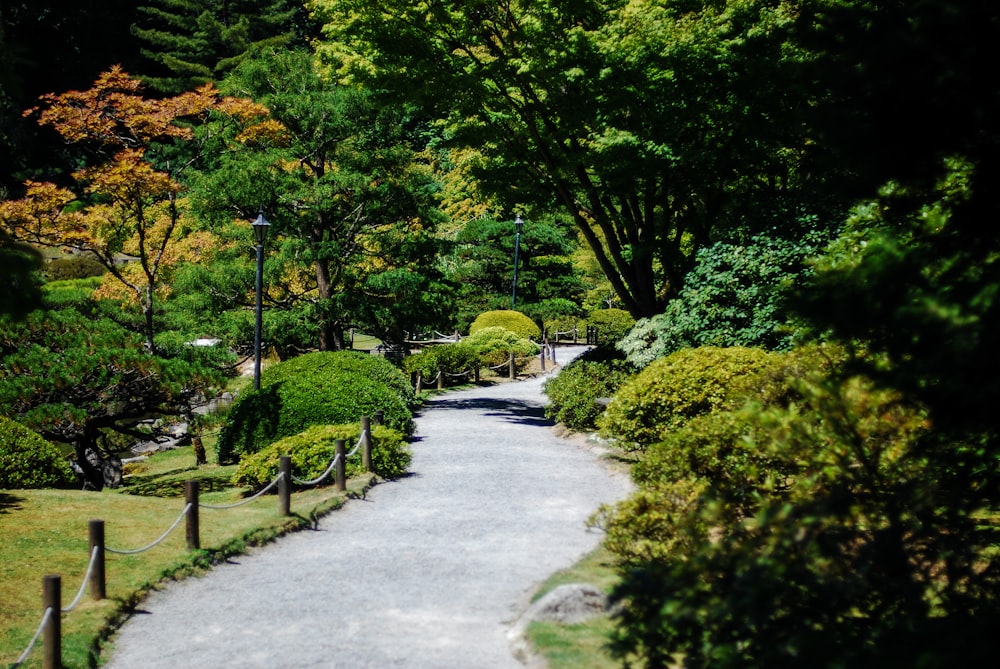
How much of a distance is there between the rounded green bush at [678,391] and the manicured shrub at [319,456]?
11.6 ft

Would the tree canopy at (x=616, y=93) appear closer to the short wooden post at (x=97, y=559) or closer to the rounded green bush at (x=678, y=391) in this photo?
the rounded green bush at (x=678, y=391)

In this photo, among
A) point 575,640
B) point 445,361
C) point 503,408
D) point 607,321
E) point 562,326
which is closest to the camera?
point 575,640

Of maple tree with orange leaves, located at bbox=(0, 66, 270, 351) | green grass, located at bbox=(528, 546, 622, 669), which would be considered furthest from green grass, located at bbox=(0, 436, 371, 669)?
maple tree with orange leaves, located at bbox=(0, 66, 270, 351)

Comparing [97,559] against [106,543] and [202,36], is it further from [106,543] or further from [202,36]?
[202,36]

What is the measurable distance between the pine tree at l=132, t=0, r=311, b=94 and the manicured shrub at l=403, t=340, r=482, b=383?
81.6 feet

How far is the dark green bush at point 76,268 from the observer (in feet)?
118

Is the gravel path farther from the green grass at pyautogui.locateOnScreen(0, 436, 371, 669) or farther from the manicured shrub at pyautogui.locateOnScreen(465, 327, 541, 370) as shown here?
the manicured shrub at pyautogui.locateOnScreen(465, 327, 541, 370)

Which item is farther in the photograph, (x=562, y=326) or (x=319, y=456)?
(x=562, y=326)

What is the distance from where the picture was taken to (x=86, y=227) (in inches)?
941

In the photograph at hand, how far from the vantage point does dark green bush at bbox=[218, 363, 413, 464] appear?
15.0 m

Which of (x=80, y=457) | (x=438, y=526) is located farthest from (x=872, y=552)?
(x=80, y=457)

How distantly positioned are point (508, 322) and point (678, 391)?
23640 mm

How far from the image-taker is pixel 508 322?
3584 cm

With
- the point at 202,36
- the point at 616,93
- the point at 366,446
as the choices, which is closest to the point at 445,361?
the point at 616,93
